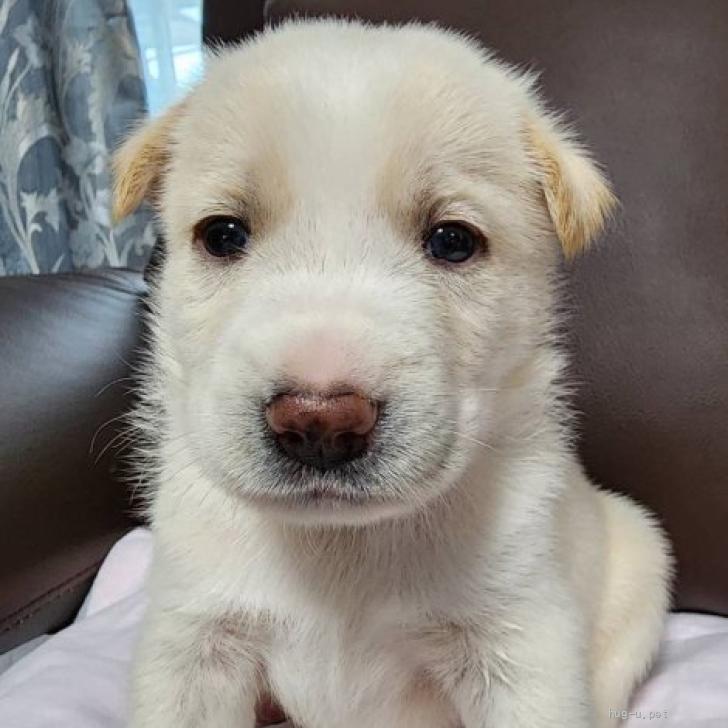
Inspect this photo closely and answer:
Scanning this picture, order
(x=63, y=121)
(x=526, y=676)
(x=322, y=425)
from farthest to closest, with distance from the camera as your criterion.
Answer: (x=63, y=121), (x=526, y=676), (x=322, y=425)

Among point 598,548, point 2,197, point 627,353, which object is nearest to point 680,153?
point 627,353

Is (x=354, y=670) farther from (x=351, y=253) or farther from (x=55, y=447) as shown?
(x=55, y=447)

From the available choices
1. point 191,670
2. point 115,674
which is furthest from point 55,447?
point 191,670

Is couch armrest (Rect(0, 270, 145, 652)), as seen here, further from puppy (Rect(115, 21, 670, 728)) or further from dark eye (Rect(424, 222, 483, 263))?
dark eye (Rect(424, 222, 483, 263))

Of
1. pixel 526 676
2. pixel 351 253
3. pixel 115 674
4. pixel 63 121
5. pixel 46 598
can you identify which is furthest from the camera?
pixel 63 121

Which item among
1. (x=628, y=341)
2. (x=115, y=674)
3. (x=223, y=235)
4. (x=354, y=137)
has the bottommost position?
(x=115, y=674)

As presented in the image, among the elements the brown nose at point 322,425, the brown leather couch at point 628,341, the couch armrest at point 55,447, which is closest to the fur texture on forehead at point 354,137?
the brown nose at point 322,425

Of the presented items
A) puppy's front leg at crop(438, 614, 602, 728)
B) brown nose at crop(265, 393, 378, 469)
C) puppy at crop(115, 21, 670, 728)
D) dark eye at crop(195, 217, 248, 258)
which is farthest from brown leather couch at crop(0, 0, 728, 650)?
brown nose at crop(265, 393, 378, 469)
